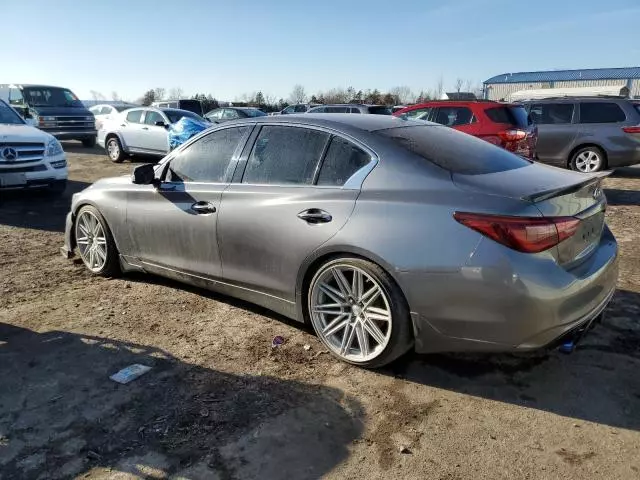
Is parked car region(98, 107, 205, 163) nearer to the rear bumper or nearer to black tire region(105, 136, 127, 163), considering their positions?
black tire region(105, 136, 127, 163)

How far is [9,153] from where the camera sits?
8070 millimetres

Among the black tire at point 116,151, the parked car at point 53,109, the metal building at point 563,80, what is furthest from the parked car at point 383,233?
the metal building at point 563,80

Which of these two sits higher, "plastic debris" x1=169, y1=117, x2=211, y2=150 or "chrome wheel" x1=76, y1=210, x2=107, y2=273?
"plastic debris" x1=169, y1=117, x2=211, y2=150

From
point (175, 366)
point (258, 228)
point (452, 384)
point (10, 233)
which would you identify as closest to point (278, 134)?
point (258, 228)

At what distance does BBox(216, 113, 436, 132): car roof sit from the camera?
11.8ft

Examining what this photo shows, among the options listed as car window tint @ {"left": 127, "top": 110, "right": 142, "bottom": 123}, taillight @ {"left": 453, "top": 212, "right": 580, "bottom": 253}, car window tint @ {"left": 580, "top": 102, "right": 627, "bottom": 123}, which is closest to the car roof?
taillight @ {"left": 453, "top": 212, "right": 580, "bottom": 253}

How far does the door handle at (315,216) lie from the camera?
331 centimetres

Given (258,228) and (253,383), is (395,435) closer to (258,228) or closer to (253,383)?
(253,383)

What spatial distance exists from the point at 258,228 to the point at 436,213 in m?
1.30

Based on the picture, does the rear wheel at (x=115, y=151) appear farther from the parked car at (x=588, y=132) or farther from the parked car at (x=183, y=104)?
the parked car at (x=588, y=132)

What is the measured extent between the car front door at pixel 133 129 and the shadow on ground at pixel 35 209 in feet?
15.2

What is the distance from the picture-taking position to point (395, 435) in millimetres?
2693

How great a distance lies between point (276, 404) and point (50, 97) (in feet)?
57.4

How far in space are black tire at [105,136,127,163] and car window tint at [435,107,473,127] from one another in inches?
362
